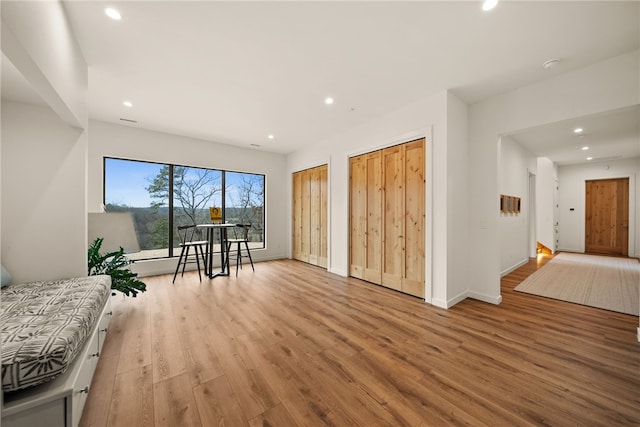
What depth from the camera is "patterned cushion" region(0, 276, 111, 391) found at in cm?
109

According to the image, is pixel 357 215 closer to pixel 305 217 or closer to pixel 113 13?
pixel 305 217

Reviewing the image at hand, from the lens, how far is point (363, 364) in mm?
1916

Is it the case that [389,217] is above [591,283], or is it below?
above

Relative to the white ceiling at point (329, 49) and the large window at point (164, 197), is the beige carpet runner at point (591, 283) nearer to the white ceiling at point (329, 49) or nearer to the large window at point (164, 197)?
the white ceiling at point (329, 49)

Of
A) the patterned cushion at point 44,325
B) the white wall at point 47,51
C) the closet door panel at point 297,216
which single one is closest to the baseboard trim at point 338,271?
the closet door panel at point 297,216

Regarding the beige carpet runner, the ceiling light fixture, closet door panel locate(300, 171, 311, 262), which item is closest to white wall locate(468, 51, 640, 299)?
the ceiling light fixture

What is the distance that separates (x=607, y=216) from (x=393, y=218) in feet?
25.7

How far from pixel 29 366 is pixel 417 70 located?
3.65m

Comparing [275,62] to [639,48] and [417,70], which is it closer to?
[417,70]

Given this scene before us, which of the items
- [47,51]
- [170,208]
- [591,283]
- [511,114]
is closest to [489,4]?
[511,114]

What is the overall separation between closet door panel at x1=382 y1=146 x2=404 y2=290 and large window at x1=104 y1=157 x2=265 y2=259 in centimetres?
357

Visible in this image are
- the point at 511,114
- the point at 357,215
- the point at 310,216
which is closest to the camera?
the point at 511,114

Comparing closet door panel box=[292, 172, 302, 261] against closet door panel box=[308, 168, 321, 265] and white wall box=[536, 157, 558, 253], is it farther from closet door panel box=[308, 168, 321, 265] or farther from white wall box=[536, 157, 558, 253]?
white wall box=[536, 157, 558, 253]

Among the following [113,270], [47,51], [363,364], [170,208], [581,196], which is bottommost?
[363,364]
